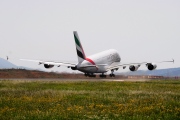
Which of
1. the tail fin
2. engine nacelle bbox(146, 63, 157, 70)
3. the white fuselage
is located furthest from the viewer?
the tail fin

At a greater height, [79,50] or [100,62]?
[79,50]

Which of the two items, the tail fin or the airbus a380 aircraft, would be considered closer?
the airbus a380 aircraft

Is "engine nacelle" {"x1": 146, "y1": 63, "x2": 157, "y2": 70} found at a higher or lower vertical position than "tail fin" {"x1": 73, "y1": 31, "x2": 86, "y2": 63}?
lower

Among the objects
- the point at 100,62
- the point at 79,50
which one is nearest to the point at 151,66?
the point at 100,62

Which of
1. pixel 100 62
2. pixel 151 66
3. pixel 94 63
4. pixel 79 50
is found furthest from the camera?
pixel 100 62

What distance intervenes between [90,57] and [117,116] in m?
64.0

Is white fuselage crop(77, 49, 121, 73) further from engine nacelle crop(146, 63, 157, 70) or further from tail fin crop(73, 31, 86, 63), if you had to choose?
engine nacelle crop(146, 63, 157, 70)

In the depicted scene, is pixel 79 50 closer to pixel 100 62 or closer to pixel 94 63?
pixel 94 63

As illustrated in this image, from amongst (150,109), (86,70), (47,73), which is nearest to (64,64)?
(86,70)

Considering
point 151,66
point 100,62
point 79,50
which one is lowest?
point 151,66

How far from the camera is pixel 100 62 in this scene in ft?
267

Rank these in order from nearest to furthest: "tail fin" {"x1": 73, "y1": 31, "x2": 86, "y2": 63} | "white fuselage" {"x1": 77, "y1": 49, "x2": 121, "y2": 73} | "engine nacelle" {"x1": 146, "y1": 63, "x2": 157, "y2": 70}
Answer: "engine nacelle" {"x1": 146, "y1": 63, "x2": 157, "y2": 70} → "white fuselage" {"x1": 77, "y1": 49, "x2": 121, "y2": 73} → "tail fin" {"x1": 73, "y1": 31, "x2": 86, "y2": 63}

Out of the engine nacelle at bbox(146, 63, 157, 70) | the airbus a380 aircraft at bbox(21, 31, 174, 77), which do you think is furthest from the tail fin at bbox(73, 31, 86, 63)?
the engine nacelle at bbox(146, 63, 157, 70)

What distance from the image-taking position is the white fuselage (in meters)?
75.8
